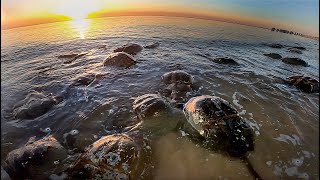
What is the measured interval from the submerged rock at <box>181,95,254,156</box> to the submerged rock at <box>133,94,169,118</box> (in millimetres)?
919

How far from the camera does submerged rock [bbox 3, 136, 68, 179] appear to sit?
4812mm

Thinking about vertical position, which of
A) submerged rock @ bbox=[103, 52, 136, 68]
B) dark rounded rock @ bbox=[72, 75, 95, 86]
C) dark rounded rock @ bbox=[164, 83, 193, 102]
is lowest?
dark rounded rock @ bbox=[72, 75, 95, 86]

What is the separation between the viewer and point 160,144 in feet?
18.4

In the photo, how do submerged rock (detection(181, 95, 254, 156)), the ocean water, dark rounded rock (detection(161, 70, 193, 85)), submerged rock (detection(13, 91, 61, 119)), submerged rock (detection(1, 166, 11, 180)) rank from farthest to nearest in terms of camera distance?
dark rounded rock (detection(161, 70, 193, 85))
submerged rock (detection(13, 91, 61, 119))
submerged rock (detection(181, 95, 254, 156))
the ocean water
submerged rock (detection(1, 166, 11, 180))

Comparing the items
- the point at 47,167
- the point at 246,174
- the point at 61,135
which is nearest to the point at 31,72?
the point at 61,135

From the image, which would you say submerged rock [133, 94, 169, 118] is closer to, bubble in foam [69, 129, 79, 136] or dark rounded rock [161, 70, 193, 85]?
bubble in foam [69, 129, 79, 136]

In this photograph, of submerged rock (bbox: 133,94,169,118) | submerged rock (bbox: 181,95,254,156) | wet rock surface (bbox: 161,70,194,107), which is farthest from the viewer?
wet rock surface (bbox: 161,70,194,107)

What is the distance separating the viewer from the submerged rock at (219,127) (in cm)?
538

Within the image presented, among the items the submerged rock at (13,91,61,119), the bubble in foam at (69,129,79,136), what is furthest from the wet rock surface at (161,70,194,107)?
the submerged rock at (13,91,61,119)

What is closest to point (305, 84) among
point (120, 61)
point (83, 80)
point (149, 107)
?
point (149, 107)

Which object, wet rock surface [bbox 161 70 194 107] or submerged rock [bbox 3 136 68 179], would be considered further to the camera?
wet rock surface [bbox 161 70 194 107]

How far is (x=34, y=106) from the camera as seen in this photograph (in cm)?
727

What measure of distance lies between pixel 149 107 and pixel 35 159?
3.13 metres

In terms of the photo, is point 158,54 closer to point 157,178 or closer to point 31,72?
point 31,72
